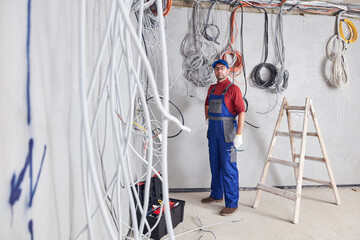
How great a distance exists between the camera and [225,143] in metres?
2.18

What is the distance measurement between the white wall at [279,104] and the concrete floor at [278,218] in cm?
28

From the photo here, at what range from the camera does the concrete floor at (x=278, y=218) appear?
5.86 feet

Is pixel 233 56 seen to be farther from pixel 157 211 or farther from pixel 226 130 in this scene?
pixel 157 211

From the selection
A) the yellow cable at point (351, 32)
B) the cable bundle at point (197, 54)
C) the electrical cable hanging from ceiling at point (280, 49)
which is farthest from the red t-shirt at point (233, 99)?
the yellow cable at point (351, 32)

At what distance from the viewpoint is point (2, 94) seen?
1.33 feet

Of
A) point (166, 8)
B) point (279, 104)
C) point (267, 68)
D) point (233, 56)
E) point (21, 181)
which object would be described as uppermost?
point (166, 8)

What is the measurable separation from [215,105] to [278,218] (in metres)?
1.17

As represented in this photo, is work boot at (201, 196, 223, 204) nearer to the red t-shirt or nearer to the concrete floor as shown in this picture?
the concrete floor

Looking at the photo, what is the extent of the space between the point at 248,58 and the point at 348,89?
4.29 feet

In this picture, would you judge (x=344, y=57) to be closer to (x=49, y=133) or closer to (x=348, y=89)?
(x=348, y=89)

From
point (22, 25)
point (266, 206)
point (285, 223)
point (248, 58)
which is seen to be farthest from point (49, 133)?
point (248, 58)

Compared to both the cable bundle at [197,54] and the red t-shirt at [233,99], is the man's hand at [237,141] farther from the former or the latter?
the cable bundle at [197,54]

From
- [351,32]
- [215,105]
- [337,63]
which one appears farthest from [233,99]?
[351,32]

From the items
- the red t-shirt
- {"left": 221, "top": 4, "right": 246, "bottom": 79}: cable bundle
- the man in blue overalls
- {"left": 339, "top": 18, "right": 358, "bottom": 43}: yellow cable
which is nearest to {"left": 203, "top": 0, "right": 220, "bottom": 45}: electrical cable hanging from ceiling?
{"left": 221, "top": 4, "right": 246, "bottom": 79}: cable bundle
